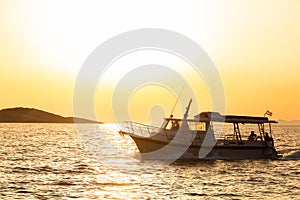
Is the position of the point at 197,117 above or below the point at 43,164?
above

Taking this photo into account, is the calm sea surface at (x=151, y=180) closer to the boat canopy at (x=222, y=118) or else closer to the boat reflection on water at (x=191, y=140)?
the boat reflection on water at (x=191, y=140)

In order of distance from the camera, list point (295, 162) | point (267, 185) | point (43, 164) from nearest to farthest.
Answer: point (267, 185) → point (43, 164) → point (295, 162)

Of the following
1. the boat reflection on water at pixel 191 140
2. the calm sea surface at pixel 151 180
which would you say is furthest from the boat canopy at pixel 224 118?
the calm sea surface at pixel 151 180

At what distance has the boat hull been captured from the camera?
5140cm

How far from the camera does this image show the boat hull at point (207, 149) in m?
51.4

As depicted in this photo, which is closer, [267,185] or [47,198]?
[47,198]

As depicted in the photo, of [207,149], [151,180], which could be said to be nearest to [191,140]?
[207,149]

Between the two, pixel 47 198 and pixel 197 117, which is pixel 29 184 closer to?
pixel 47 198

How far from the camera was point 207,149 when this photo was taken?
2082 inches

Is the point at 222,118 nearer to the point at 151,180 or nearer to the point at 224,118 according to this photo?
the point at 224,118

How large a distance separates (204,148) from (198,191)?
19160mm

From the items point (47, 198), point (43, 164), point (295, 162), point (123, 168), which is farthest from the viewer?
point (295, 162)

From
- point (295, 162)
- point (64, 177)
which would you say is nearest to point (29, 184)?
point (64, 177)

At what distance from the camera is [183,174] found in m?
42.6
